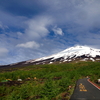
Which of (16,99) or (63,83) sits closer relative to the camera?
(16,99)

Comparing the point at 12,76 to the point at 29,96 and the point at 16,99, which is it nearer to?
the point at 29,96

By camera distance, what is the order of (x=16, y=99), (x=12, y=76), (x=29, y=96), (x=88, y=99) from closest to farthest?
(x=16, y=99), (x=88, y=99), (x=29, y=96), (x=12, y=76)

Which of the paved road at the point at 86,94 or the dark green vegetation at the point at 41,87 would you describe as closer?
the paved road at the point at 86,94

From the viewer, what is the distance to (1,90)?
64.8ft

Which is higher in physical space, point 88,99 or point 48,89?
point 48,89

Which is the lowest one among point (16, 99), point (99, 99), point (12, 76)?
point (99, 99)

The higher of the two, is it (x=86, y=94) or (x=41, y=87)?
(x=41, y=87)

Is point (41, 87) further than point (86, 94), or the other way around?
point (41, 87)

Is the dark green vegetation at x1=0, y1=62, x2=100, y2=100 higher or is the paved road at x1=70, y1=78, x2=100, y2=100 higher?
the dark green vegetation at x1=0, y1=62, x2=100, y2=100

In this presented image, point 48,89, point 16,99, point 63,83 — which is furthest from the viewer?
point 63,83

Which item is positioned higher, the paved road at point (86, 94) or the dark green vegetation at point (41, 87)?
the dark green vegetation at point (41, 87)

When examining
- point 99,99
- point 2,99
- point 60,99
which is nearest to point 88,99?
point 99,99

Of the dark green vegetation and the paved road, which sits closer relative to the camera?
the paved road

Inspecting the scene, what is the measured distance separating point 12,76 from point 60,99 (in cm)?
3513
